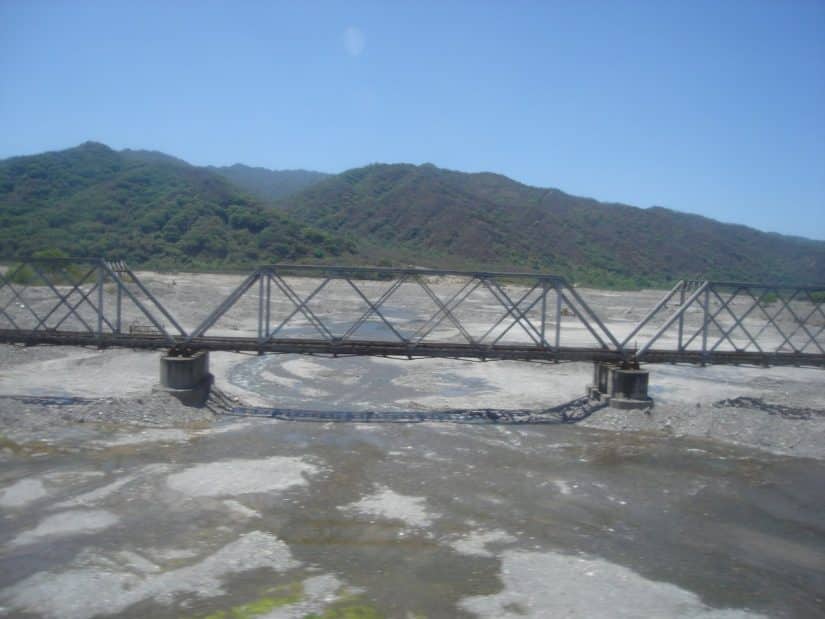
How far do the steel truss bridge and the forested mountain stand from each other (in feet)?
67.6

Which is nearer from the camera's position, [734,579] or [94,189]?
[734,579]

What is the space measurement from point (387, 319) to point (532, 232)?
115 m

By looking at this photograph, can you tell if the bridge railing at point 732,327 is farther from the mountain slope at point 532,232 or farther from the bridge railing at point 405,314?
the mountain slope at point 532,232

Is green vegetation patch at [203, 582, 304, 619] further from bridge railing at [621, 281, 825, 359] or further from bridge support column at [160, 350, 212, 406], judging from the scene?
bridge railing at [621, 281, 825, 359]

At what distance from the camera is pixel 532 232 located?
154 m

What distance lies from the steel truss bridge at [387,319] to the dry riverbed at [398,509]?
1.65 metres

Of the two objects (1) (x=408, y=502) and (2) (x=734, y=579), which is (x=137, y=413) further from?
(2) (x=734, y=579)

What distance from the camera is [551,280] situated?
18453 millimetres

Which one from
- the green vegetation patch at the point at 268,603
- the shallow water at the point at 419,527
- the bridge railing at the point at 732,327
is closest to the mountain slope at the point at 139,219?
the bridge railing at the point at 732,327

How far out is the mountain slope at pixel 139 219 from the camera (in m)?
76.6

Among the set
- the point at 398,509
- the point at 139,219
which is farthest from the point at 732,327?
the point at 139,219

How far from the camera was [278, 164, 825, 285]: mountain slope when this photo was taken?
423ft

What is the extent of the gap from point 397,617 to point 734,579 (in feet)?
14.5

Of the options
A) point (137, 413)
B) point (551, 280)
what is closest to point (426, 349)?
point (551, 280)
